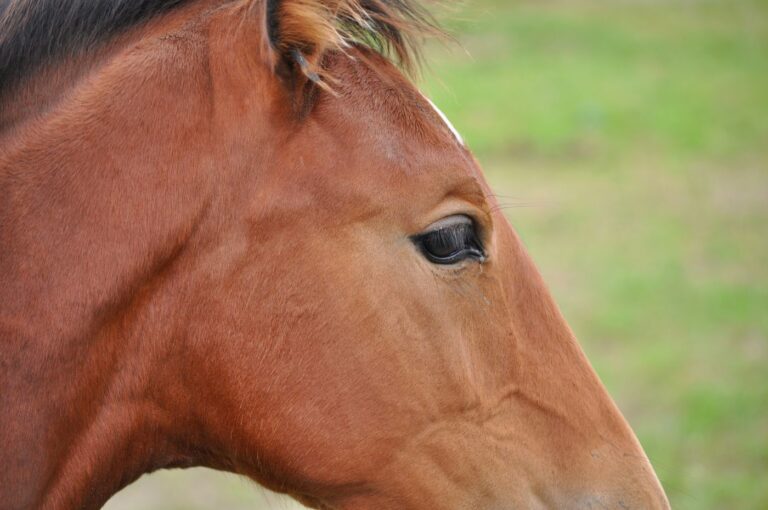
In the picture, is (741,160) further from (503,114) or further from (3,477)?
(3,477)

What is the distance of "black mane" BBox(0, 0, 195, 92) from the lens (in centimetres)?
205

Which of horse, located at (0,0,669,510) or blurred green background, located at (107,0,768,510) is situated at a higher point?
horse, located at (0,0,669,510)

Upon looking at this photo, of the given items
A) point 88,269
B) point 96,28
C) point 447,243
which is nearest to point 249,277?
point 88,269

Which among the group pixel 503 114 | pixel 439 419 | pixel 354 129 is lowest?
pixel 503 114

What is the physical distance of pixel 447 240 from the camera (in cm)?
215

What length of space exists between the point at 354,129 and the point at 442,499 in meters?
0.85

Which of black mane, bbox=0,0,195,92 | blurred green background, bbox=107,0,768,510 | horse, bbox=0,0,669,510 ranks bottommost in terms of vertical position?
blurred green background, bbox=107,0,768,510

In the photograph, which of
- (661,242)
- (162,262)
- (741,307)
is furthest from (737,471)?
(162,262)

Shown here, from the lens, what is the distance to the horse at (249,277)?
1998 mm

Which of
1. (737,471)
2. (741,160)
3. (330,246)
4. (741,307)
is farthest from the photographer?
(741,160)

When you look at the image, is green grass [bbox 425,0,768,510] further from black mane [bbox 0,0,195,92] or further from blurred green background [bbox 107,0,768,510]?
black mane [bbox 0,0,195,92]

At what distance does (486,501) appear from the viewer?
2174mm

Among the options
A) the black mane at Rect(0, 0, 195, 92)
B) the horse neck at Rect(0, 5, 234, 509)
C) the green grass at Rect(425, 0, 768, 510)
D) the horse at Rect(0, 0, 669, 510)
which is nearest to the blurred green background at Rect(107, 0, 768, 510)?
the green grass at Rect(425, 0, 768, 510)

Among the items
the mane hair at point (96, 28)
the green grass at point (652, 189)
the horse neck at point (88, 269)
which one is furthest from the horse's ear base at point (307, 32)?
the green grass at point (652, 189)
